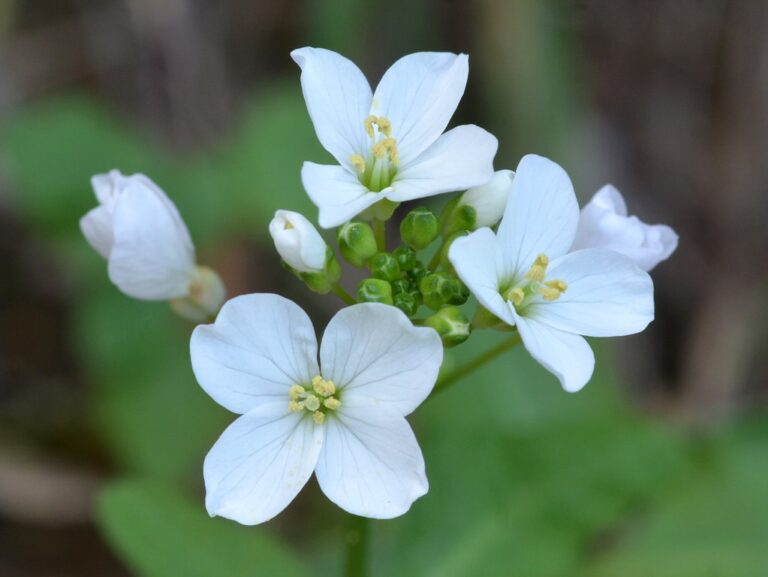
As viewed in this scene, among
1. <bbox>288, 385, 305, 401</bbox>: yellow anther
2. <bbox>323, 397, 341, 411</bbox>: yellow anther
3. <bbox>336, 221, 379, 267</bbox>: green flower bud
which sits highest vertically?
<bbox>336, 221, 379, 267</bbox>: green flower bud

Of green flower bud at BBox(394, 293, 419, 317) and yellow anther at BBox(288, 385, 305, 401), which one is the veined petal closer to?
yellow anther at BBox(288, 385, 305, 401)

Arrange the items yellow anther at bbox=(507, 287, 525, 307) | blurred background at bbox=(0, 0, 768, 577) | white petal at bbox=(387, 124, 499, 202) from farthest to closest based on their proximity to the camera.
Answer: blurred background at bbox=(0, 0, 768, 577)
yellow anther at bbox=(507, 287, 525, 307)
white petal at bbox=(387, 124, 499, 202)

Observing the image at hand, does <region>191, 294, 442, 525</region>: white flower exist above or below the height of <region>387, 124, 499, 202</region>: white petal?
below

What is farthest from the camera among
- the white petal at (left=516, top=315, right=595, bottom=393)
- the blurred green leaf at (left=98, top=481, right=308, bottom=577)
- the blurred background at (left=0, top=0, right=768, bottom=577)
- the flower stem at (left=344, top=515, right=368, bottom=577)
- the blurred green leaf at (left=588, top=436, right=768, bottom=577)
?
the blurred green leaf at (left=588, top=436, right=768, bottom=577)

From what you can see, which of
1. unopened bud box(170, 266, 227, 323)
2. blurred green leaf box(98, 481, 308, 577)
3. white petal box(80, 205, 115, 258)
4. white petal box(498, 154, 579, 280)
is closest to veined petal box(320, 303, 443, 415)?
white petal box(498, 154, 579, 280)

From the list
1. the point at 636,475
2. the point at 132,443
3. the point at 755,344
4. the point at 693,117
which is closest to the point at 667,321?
the point at 755,344

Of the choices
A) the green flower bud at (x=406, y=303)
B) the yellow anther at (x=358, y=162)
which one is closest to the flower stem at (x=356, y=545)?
the green flower bud at (x=406, y=303)
